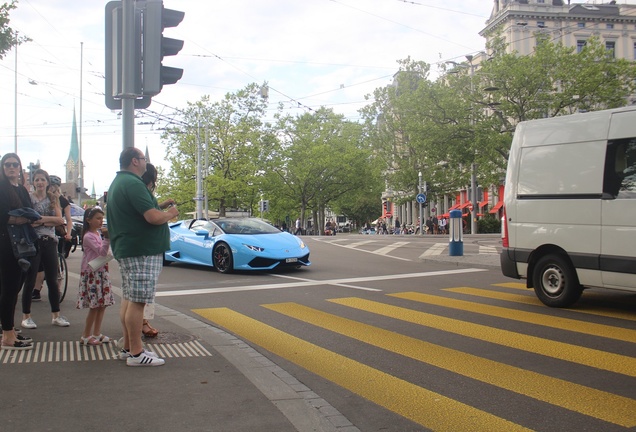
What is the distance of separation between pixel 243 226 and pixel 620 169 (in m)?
8.41

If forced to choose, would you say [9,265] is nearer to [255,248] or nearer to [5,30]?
[255,248]

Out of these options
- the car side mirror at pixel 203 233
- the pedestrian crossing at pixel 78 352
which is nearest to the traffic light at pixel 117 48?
the pedestrian crossing at pixel 78 352

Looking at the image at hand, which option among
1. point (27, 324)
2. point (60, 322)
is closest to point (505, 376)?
point (60, 322)

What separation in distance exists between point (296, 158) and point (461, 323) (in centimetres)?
5783

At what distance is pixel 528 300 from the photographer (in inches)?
355

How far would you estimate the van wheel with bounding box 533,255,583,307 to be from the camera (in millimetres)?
8031

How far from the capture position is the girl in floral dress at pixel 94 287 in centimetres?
588

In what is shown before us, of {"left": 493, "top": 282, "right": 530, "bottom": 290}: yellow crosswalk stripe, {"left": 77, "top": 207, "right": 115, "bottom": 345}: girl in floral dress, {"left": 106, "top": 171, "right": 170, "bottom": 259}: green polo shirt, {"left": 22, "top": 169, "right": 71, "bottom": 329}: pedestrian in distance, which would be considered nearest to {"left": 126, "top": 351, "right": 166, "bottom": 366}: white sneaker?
{"left": 106, "top": 171, "right": 170, "bottom": 259}: green polo shirt

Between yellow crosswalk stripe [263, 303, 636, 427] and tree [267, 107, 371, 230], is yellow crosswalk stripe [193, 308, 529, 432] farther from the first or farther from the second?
tree [267, 107, 371, 230]

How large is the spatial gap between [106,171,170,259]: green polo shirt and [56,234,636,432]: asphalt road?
1579 millimetres

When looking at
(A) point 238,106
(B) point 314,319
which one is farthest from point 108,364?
(A) point 238,106

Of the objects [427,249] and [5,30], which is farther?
[427,249]

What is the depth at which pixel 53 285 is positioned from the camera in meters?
6.85

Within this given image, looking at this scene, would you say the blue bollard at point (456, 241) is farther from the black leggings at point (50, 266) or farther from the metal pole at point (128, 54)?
the metal pole at point (128, 54)
